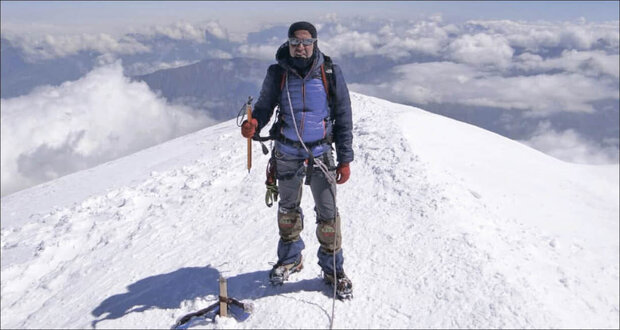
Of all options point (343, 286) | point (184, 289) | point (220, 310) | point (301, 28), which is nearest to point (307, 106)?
point (301, 28)

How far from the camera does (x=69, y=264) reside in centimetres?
893

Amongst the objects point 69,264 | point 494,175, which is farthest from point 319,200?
point 69,264

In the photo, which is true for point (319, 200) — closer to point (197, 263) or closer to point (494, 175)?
point (197, 263)

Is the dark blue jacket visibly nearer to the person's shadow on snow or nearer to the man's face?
the man's face

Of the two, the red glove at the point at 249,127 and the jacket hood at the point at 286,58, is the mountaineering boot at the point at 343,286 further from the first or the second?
the jacket hood at the point at 286,58

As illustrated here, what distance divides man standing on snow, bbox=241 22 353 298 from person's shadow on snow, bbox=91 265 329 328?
0.85 metres

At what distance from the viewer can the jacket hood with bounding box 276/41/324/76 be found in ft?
15.5

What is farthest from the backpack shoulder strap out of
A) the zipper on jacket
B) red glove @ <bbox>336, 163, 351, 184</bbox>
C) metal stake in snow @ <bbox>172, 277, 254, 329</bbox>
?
metal stake in snow @ <bbox>172, 277, 254, 329</bbox>

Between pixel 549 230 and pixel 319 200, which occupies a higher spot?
pixel 319 200

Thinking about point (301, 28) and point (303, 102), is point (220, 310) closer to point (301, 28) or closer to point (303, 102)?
point (303, 102)

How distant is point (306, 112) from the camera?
16.2ft

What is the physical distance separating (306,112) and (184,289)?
3580mm

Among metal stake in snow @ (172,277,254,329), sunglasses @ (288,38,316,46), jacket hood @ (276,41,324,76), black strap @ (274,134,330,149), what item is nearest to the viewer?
sunglasses @ (288,38,316,46)

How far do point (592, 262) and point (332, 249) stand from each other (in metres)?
4.34
